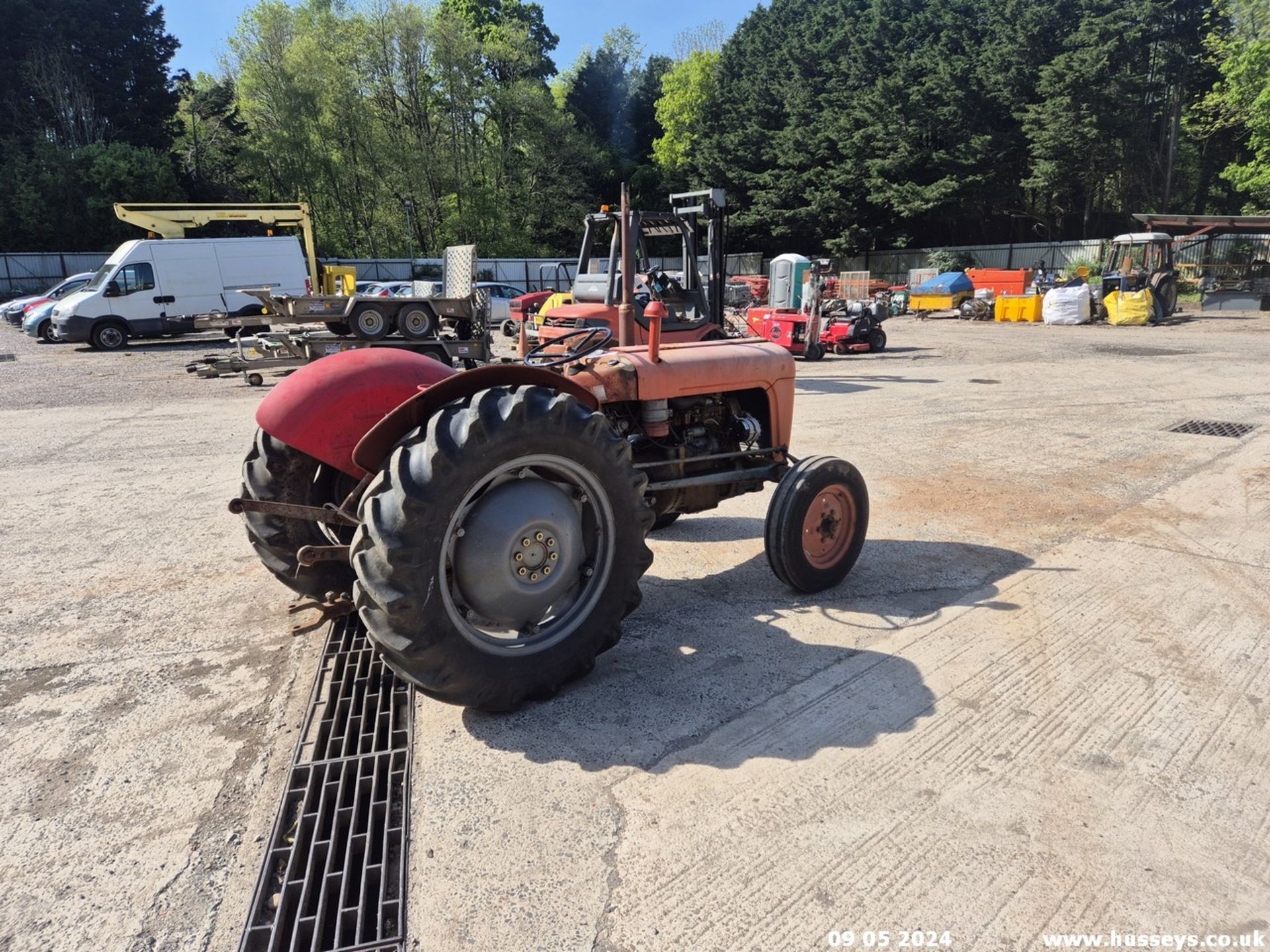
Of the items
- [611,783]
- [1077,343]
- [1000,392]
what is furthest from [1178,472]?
[1077,343]

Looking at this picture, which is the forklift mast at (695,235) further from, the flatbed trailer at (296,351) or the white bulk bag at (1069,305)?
the white bulk bag at (1069,305)

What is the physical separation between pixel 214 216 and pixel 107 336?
371cm

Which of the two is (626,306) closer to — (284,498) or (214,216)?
(284,498)

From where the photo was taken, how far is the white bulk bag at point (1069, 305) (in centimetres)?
2220

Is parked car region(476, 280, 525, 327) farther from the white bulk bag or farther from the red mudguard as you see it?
the red mudguard

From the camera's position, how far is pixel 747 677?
3.48 meters

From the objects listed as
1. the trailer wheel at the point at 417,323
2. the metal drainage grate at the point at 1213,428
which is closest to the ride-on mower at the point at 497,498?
the metal drainage grate at the point at 1213,428

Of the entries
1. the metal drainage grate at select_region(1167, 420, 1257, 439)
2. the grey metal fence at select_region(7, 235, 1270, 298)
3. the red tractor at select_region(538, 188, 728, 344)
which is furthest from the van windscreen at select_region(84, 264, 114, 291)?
the metal drainage grate at select_region(1167, 420, 1257, 439)

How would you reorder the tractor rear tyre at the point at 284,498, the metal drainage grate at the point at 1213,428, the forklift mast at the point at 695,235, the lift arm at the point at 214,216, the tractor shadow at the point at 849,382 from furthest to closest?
the lift arm at the point at 214,216, the tractor shadow at the point at 849,382, the forklift mast at the point at 695,235, the metal drainage grate at the point at 1213,428, the tractor rear tyre at the point at 284,498

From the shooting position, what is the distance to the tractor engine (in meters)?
4.18

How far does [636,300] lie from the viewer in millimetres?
8492

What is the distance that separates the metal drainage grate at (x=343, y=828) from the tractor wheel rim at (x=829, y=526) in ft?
7.28

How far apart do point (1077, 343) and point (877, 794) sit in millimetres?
18247

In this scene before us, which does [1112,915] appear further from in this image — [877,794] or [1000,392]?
[1000,392]
